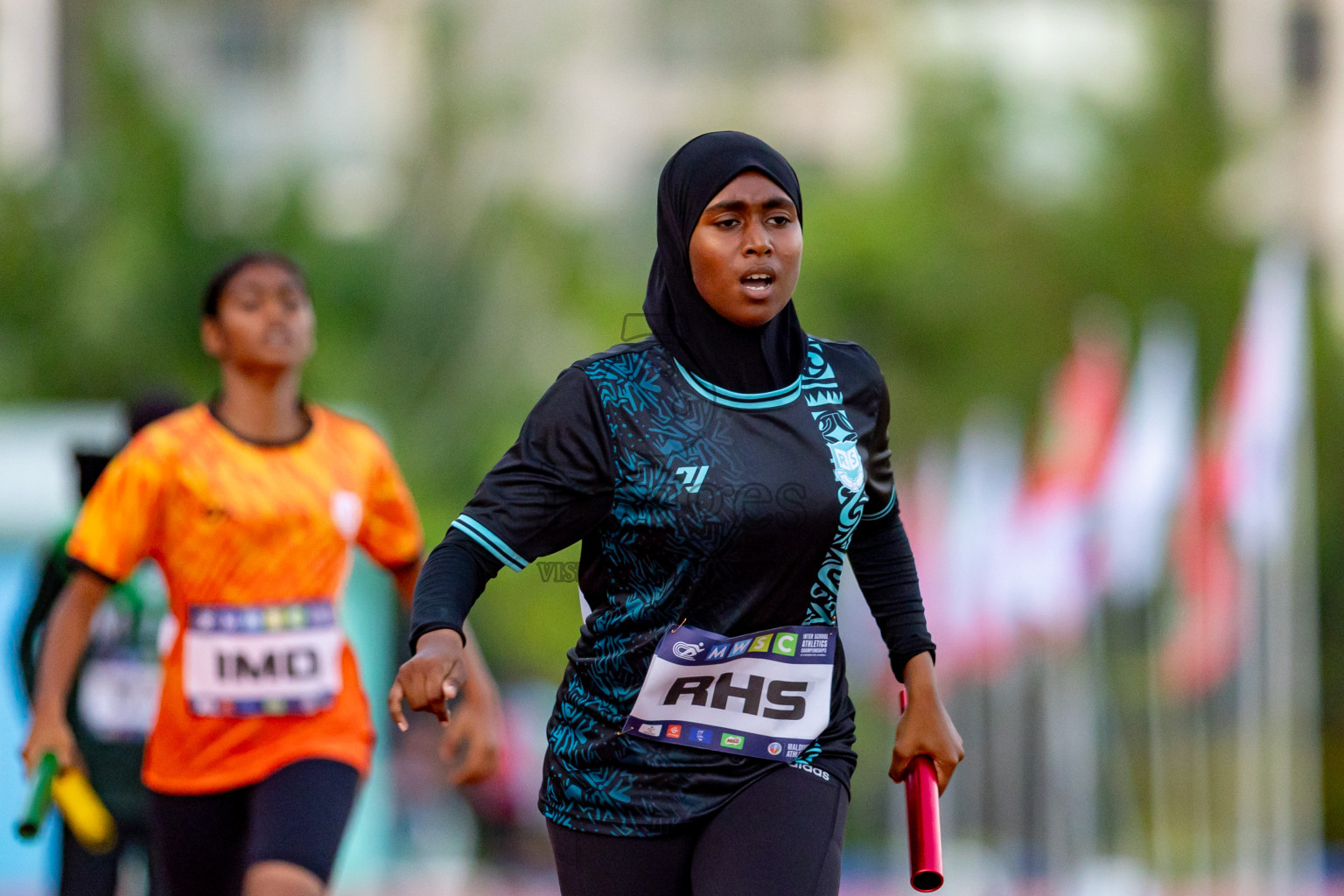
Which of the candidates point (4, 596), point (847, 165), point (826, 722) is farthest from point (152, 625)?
point (847, 165)

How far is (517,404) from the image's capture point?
78.3ft

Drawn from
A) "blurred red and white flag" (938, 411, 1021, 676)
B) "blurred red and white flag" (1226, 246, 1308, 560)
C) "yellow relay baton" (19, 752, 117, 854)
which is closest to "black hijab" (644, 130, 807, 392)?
"yellow relay baton" (19, 752, 117, 854)

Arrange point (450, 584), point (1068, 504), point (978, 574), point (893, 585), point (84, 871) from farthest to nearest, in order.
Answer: point (978, 574) < point (1068, 504) < point (84, 871) < point (893, 585) < point (450, 584)

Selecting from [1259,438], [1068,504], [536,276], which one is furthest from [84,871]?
[536,276]

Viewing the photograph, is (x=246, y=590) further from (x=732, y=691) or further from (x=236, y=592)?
(x=732, y=691)

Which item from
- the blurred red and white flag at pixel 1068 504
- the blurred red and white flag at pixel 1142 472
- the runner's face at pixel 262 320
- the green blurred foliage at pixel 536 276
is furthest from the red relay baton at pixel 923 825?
the green blurred foliage at pixel 536 276

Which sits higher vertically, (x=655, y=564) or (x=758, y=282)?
(x=758, y=282)

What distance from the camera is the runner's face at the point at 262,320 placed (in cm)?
577

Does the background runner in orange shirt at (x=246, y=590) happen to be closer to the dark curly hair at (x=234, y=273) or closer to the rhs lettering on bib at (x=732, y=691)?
the dark curly hair at (x=234, y=273)

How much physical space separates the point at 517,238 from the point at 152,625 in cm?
1819

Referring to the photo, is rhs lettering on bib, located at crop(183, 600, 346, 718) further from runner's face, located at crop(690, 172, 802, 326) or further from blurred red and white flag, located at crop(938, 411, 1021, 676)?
blurred red and white flag, located at crop(938, 411, 1021, 676)

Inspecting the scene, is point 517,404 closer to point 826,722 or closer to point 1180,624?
point 1180,624

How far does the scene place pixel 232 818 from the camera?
5422 millimetres

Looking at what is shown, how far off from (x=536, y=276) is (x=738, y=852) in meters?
21.7
